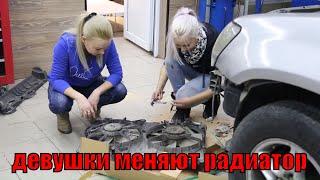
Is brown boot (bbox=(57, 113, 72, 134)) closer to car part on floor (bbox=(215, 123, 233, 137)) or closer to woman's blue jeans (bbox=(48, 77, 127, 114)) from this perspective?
woman's blue jeans (bbox=(48, 77, 127, 114))

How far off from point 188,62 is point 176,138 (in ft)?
2.41

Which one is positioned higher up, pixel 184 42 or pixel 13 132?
pixel 184 42

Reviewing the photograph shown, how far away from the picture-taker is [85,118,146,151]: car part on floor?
8.89 ft

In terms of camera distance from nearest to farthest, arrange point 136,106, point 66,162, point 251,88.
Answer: point 251,88, point 66,162, point 136,106

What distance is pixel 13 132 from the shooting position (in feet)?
10.7

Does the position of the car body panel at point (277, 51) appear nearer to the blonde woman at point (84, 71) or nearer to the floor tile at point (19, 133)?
the blonde woman at point (84, 71)

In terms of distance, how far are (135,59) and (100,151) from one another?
→ 266cm

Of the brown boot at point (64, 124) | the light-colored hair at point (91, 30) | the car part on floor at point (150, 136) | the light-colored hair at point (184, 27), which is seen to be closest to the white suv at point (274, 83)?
the car part on floor at point (150, 136)

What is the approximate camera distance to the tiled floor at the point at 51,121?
2.95 meters

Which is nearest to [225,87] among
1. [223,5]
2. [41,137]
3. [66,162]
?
[66,162]

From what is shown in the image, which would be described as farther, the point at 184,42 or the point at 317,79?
the point at 184,42

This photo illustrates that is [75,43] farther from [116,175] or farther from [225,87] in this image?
[225,87]

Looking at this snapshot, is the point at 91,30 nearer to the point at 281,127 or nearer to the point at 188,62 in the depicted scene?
the point at 188,62

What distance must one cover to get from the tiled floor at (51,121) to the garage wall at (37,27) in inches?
13.9
